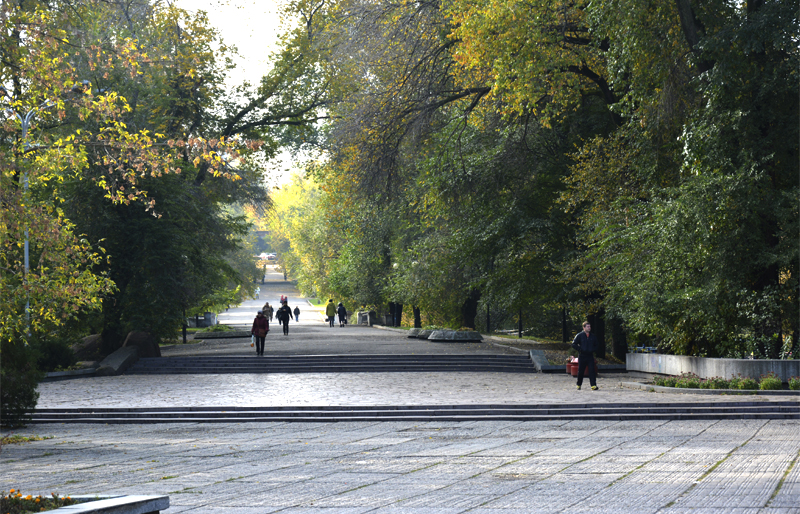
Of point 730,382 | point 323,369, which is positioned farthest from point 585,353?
point 323,369

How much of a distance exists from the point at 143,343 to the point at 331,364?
631cm

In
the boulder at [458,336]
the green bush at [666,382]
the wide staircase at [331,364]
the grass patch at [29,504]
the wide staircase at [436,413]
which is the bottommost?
the wide staircase at [436,413]

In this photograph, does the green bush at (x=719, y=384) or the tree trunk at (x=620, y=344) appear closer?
the green bush at (x=719, y=384)

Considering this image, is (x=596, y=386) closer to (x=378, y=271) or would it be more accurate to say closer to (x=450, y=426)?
(x=450, y=426)

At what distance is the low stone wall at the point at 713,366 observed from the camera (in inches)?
682

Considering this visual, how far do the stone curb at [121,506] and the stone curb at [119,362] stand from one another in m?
18.4

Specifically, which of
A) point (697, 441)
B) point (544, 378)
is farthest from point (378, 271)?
point (697, 441)

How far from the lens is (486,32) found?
64.6 ft

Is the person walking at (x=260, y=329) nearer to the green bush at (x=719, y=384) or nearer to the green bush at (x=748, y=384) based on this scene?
the green bush at (x=719, y=384)

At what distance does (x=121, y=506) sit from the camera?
5.70 metres

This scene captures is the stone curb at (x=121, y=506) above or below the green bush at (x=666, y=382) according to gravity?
above

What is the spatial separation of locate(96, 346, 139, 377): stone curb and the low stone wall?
Result: 15033 millimetres

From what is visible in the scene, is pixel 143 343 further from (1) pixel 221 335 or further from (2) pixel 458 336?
(1) pixel 221 335

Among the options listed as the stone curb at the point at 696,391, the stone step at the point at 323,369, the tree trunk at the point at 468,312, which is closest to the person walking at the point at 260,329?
the stone step at the point at 323,369
